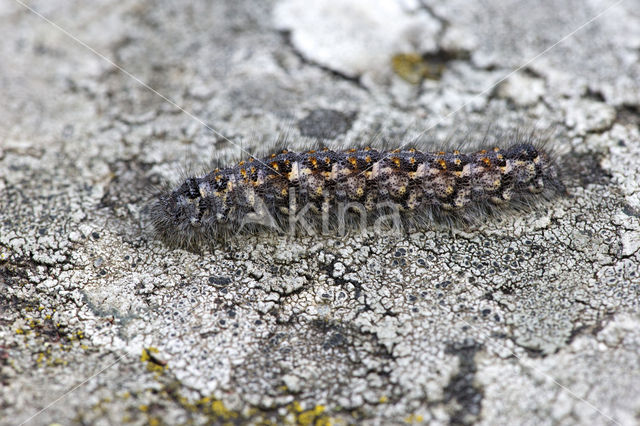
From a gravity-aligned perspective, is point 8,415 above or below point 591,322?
below

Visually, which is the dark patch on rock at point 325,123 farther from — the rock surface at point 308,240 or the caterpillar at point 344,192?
the caterpillar at point 344,192

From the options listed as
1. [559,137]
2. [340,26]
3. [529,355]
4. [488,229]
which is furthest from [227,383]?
[340,26]

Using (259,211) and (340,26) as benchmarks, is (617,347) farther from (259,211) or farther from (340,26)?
(340,26)

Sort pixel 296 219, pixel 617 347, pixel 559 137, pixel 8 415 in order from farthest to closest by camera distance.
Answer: pixel 559 137 → pixel 296 219 → pixel 617 347 → pixel 8 415

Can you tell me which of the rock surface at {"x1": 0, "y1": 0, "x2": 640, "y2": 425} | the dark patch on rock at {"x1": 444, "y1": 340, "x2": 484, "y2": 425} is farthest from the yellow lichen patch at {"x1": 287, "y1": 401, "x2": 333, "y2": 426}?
the dark patch on rock at {"x1": 444, "y1": 340, "x2": 484, "y2": 425}

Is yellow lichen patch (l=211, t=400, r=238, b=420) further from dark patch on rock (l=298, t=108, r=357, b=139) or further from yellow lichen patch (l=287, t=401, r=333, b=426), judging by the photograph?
dark patch on rock (l=298, t=108, r=357, b=139)

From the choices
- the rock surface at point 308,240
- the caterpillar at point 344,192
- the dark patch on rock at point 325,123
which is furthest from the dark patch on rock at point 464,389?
the dark patch on rock at point 325,123

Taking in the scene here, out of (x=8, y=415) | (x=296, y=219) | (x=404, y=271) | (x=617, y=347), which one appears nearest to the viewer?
(x=8, y=415)
